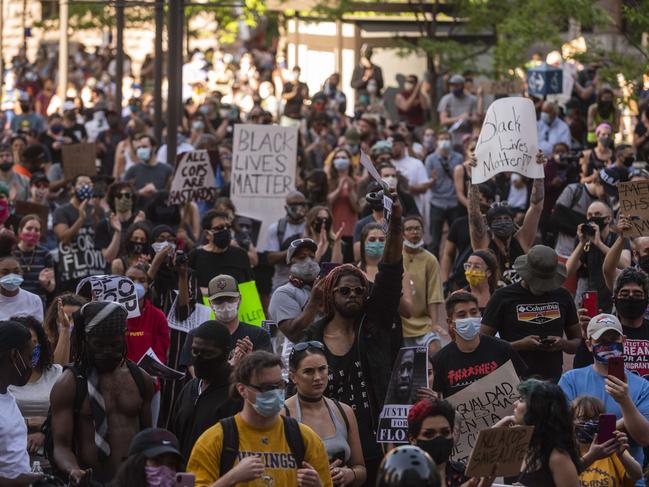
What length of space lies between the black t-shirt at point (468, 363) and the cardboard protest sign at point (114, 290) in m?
1.87

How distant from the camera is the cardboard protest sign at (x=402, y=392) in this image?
8047mm

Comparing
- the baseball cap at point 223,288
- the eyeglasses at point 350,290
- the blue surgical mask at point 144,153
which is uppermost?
the blue surgical mask at point 144,153

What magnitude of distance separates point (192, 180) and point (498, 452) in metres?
9.74

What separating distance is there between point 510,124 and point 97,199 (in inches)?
174

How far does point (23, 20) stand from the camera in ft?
167

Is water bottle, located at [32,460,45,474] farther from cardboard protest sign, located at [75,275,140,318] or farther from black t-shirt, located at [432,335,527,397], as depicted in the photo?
black t-shirt, located at [432,335,527,397]

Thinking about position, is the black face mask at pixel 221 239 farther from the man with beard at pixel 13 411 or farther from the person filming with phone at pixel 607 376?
the man with beard at pixel 13 411

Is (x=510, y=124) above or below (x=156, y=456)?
above

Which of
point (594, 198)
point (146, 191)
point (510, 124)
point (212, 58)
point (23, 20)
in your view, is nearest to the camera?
point (510, 124)

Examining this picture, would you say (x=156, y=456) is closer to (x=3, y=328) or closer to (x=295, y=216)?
(x=3, y=328)

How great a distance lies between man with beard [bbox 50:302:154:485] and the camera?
7.59 meters

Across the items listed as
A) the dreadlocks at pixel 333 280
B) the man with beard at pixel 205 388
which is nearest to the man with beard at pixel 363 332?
the dreadlocks at pixel 333 280

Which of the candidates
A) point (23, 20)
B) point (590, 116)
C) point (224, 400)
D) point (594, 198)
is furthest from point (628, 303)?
point (23, 20)

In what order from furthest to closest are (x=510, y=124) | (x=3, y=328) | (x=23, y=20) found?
(x=23, y=20), (x=510, y=124), (x=3, y=328)
